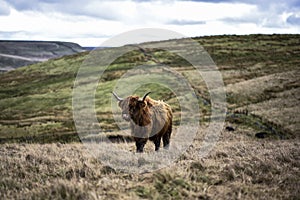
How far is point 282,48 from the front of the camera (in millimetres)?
94188

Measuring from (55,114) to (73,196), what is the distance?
2024 inches

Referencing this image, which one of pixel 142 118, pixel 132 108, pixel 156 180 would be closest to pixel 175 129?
pixel 142 118

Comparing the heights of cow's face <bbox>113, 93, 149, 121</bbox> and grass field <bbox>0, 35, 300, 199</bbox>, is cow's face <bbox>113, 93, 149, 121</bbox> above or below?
above

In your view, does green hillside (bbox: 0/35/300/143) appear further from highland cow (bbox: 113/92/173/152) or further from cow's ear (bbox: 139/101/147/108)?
cow's ear (bbox: 139/101/147/108)

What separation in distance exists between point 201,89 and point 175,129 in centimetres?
2777

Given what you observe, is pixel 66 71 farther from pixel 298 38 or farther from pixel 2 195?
pixel 2 195

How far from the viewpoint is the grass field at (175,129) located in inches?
301

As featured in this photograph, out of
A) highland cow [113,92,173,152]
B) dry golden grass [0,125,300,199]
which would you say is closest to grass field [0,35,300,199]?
dry golden grass [0,125,300,199]

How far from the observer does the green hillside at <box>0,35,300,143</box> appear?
37.3m

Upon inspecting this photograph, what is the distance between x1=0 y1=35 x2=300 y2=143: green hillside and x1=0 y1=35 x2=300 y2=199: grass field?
17cm

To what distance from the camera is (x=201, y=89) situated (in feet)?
186

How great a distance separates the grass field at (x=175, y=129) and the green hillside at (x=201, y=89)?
0.56 ft

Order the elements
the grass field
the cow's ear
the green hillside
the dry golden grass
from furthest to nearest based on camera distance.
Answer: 1. the green hillside
2. the cow's ear
3. the grass field
4. the dry golden grass

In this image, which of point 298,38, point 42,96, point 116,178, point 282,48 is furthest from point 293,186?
point 298,38
